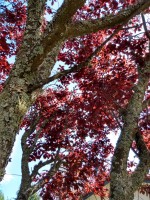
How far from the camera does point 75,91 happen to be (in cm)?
850

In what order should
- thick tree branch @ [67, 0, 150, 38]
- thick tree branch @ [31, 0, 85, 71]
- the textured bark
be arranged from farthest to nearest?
1. the textured bark
2. thick tree branch @ [67, 0, 150, 38]
3. thick tree branch @ [31, 0, 85, 71]

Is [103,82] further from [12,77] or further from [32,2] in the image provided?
[12,77]

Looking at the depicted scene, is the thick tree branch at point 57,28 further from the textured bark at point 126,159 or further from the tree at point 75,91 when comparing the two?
the textured bark at point 126,159

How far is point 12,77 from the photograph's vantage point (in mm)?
2848

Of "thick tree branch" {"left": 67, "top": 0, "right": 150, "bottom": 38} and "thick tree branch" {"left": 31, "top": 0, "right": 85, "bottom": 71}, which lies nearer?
"thick tree branch" {"left": 31, "top": 0, "right": 85, "bottom": 71}

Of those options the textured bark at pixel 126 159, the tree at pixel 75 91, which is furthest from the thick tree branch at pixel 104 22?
the textured bark at pixel 126 159

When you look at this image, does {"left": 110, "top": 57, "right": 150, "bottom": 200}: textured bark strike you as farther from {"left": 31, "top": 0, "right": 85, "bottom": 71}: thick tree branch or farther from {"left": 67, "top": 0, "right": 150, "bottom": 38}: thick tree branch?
{"left": 31, "top": 0, "right": 85, "bottom": 71}: thick tree branch

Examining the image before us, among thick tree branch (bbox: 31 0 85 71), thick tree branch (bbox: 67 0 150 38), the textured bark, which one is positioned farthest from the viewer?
the textured bark

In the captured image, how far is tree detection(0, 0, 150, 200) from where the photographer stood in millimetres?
2746

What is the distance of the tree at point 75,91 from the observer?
275 centimetres

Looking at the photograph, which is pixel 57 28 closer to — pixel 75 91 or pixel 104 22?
pixel 104 22

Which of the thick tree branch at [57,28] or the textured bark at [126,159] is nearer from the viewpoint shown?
the thick tree branch at [57,28]

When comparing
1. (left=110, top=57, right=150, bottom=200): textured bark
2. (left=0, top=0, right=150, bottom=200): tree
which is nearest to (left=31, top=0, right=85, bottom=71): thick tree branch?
(left=0, top=0, right=150, bottom=200): tree

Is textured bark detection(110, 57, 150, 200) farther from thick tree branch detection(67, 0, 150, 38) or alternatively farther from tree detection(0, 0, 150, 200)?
thick tree branch detection(67, 0, 150, 38)
